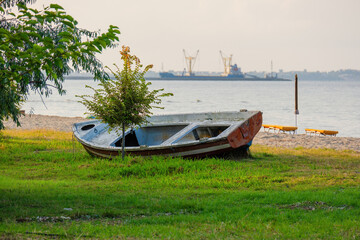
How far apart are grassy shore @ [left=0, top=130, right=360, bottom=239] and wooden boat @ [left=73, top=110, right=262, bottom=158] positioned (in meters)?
0.38

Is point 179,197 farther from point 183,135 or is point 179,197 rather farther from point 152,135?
point 152,135

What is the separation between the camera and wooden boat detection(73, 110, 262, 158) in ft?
46.4

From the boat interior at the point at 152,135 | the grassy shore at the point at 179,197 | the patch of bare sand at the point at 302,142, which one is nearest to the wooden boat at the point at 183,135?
the boat interior at the point at 152,135

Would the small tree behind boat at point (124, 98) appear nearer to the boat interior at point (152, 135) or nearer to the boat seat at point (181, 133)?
the boat seat at point (181, 133)

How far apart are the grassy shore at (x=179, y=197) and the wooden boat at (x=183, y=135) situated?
379 mm

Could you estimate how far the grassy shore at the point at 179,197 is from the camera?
652 cm

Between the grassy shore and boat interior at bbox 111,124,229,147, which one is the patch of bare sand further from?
boat interior at bbox 111,124,229,147

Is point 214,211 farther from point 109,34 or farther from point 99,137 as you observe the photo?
point 99,137

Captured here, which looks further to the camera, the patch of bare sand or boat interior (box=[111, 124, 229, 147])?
the patch of bare sand

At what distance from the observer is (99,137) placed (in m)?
17.0

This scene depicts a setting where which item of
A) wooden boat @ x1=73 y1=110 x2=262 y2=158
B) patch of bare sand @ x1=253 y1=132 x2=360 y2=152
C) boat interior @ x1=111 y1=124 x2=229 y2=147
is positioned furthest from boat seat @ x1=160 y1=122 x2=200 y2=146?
patch of bare sand @ x1=253 y1=132 x2=360 y2=152

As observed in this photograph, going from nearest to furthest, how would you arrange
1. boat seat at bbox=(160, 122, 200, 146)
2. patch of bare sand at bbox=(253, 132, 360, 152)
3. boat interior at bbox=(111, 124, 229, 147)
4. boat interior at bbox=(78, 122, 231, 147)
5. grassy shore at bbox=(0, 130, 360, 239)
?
grassy shore at bbox=(0, 130, 360, 239), boat seat at bbox=(160, 122, 200, 146), boat interior at bbox=(78, 122, 231, 147), boat interior at bbox=(111, 124, 229, 147), patch of bare sand at bbox=(253, 132, 360, 152)

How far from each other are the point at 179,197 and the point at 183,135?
604 centimetres

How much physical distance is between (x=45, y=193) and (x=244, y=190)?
4219 millimetres
